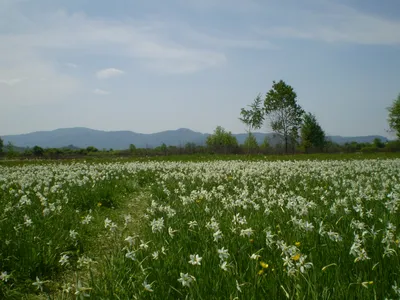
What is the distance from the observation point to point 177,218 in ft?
20.2

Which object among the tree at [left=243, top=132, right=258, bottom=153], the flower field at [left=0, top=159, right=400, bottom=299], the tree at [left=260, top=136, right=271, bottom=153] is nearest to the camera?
the flower field at [left=0, top=159, right=400, bottom=299]

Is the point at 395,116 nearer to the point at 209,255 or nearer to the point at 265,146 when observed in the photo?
the point at 265,146

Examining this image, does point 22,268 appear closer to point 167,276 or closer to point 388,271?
point 167,276

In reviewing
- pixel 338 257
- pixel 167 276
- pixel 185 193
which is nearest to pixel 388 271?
pixel 338 257

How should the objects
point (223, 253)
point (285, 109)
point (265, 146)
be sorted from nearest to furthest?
1. point (223, 253)
2. point (285, 109)
3. point (265, 146)

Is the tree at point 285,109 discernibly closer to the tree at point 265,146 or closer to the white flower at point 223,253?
the tree at point 265,146

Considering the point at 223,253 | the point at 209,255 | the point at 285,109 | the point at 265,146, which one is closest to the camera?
the point at 223,253

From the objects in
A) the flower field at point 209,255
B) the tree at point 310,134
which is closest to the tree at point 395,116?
the tree at point 310,134

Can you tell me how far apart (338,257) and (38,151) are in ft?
206

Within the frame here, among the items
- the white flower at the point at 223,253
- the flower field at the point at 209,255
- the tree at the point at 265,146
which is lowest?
the flower field at the point at 209,255

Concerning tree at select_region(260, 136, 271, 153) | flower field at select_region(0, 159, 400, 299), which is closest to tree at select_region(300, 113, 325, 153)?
tree at select_region(260, 136, 271, 153)

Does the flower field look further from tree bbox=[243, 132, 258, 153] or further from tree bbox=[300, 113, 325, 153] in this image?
tree bbox=[300, 113, 325, 153]

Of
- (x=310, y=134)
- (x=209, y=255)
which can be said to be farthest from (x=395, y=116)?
(x=209, y=255)

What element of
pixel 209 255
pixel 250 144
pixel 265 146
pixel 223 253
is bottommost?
pixel 209 255
